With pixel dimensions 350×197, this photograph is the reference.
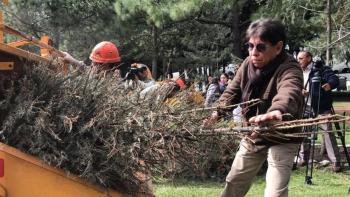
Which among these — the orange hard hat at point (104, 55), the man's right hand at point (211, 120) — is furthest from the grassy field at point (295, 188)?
the man's right hand at point (211, 120)

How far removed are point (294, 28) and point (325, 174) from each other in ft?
36.8

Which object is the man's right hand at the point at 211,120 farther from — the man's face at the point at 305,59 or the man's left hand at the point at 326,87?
the man's face at the point at 305,59

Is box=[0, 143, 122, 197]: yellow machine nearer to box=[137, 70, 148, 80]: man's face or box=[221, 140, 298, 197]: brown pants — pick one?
→ box=[221, 140, 298, 197]: brown pants

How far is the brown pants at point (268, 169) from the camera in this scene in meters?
4.16

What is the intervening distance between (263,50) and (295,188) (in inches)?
139

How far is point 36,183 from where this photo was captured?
3.30 m

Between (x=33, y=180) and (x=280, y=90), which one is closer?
(x=33, y=180)

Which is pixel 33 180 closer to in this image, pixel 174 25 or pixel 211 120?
pixel 211 120

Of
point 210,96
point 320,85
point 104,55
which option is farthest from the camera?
point 320,85

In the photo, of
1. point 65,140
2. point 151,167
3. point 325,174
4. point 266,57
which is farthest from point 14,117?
point 325,174

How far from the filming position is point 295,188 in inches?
289

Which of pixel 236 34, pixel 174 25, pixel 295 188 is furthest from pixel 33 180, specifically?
pixel 236 34

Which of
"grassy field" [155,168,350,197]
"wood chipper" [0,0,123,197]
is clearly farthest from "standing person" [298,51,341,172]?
"wood chipper" [0,0,123,197]

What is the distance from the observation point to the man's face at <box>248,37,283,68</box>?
4.27 metres
